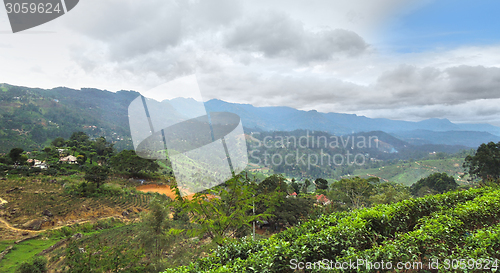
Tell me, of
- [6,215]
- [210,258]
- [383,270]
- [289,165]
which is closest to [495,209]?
[383,270]

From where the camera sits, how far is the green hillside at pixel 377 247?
2.66m

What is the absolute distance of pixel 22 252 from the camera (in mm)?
11109

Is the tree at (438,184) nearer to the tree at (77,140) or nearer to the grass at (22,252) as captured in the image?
the grass at (22,252)

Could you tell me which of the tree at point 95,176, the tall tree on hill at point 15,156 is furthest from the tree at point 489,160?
the tall tree on hill at point 15,156

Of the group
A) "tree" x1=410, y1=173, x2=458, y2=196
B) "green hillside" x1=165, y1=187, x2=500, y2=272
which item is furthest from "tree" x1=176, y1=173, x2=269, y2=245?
"tree" x1=410, y1=173, x2=458, y2=196

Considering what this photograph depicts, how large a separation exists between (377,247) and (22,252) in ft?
55.9

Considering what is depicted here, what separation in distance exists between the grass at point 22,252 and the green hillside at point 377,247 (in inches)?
493

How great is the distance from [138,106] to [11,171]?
34.2 m

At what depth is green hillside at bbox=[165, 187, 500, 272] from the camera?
2.66m

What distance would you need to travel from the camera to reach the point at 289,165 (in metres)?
112

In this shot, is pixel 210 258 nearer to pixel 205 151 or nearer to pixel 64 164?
pixel 205 151

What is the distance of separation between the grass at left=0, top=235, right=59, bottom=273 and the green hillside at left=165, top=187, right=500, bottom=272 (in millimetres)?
12512

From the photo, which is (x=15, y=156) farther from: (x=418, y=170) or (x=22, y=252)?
(x=418, y=170)

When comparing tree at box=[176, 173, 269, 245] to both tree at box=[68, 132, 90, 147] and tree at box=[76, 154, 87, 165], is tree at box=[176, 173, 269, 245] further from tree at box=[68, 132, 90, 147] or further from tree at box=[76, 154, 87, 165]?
tree at box=[68, 132, 90, 147]
